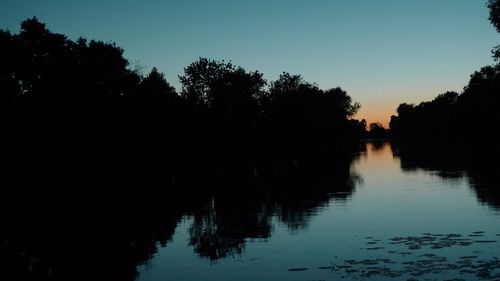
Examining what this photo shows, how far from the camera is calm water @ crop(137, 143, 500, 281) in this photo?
53.7 ft

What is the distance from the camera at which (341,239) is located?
69.9 ft

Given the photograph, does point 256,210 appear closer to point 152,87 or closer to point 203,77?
point 152,87

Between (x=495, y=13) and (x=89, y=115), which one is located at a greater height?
(x=495, y=13)

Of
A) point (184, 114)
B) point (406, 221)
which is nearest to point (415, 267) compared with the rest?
point (406, 221)

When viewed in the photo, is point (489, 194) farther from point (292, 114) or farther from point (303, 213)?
point (292, 114)

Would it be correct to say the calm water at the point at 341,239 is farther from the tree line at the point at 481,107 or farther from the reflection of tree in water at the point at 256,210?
the tree line at the point at 481,107

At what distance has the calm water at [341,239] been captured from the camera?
1636 centimetres

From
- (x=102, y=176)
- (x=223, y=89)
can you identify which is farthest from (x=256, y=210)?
(x=223, y=89)

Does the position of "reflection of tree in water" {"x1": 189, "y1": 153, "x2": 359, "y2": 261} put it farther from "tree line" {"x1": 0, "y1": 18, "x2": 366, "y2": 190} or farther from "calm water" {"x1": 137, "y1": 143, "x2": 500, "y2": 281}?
"tree line" {"x1": 0, "y1": 18, "x2": 366, "y2": 190}

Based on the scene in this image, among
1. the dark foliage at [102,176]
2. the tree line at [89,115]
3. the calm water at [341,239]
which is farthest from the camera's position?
the tree line at [89,115]

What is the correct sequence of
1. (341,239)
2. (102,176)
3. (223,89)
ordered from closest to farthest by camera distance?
1. (341,239)
2. (102,176)
3. (223,89)

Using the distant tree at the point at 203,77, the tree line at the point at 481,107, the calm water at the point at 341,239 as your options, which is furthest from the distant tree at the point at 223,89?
the calm water at the point at 341,239

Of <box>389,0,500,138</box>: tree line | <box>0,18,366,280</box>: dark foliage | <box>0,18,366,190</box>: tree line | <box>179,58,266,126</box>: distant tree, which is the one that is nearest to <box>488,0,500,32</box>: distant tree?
<box>389,0,500,138</box>: tree line

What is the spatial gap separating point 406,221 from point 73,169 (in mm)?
32717
